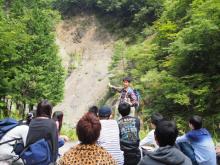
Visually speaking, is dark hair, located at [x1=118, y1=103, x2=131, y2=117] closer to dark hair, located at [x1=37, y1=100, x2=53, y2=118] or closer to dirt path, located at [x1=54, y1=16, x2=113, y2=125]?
dark hair, located at [x1=37, y1=100, x2=53, y2=118]

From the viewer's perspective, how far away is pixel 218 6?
14922mm

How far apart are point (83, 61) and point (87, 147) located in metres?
41.2

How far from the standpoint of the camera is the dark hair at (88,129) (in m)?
3.28

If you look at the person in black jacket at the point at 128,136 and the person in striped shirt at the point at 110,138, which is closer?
the person in striped shirt at the point at 110,138

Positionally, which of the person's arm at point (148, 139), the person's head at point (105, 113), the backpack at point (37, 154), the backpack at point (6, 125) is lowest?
the person's arm at point (148, 139)

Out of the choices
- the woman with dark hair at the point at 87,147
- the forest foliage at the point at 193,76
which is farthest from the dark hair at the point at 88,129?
the forest foliage at the point at 193,76

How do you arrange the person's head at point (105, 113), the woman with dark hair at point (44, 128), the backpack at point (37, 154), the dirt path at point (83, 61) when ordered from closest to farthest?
the backpack at point (37, 154) → the woman with dark hair at point (44, 128) → the person's head at point (105, 113) → the dirt path at point (83, 61)

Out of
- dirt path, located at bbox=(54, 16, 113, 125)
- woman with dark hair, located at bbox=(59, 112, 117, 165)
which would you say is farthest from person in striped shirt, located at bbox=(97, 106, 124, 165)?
dirt path, located at bbox=(54, 16, 113, 125)

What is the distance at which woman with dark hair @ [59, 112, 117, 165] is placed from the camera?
10.8 ft

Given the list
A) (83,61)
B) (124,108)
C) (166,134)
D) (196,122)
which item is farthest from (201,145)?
(83,61)

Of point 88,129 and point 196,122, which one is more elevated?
point 88,129

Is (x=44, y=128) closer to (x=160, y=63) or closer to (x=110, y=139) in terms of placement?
(x=110, y=139)

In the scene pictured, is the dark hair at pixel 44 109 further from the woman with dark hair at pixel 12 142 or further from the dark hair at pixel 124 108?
the dark hair at pixel 124 108

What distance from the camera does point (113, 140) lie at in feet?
16.8
